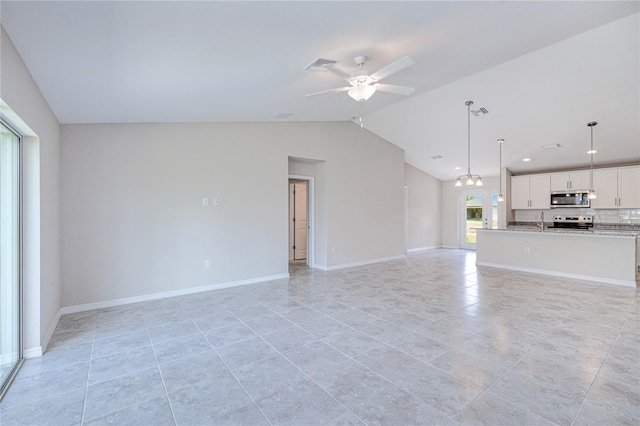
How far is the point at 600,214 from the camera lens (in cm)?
729

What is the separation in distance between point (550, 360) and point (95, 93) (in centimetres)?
512

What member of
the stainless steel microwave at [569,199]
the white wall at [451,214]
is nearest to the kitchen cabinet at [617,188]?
the stainless steel microwave at [569,199]

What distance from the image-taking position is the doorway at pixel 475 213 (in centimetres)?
928

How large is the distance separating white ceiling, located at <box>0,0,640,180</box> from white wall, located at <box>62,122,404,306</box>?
0.42 m

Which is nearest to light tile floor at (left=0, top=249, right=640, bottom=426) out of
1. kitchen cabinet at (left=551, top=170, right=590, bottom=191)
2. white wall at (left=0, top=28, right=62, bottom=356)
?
white wall at (left=0, top=28, right=62, bottom=356)

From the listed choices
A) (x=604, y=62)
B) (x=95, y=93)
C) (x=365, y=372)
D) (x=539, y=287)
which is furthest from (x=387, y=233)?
(x=95, y=93)

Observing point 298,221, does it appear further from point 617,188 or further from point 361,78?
point 617,188

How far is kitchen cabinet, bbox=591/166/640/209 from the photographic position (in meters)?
6.53

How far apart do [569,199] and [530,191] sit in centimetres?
89

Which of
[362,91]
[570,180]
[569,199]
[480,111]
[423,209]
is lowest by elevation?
[423,209]

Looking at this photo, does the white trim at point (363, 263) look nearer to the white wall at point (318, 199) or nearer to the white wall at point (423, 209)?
the white wall at point (318, 199)

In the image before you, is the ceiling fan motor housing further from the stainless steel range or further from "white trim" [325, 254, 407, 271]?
the stainless steel range

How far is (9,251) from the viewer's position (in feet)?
8.52

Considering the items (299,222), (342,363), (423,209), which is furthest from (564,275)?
(299,222)
